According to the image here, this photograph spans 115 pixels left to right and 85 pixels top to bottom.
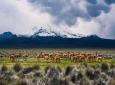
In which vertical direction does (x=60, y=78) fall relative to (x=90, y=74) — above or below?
below

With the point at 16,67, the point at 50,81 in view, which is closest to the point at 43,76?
the point at 50,81

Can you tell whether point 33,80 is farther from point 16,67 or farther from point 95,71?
point 16,67

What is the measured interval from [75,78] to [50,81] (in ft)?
8.33

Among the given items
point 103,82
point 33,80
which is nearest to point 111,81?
point 103,82

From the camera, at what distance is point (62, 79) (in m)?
35.7

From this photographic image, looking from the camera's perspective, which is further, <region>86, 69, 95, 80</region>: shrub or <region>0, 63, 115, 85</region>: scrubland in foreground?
<region>86, 69, 95, 80</region>: shrub

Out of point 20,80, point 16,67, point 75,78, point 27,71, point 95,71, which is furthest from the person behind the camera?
point 16,67

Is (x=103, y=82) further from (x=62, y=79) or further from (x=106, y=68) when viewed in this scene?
(x=106, y=68)

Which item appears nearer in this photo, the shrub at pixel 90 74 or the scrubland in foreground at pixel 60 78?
the scrubland in foreground at pixel 60 78

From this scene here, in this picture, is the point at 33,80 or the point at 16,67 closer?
the point at 33,80

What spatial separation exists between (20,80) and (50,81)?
2.64 m

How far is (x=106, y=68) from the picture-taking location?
4503 centimetres

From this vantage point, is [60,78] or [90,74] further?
[90,74]

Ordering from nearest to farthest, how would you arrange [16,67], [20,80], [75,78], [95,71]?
[20,80], [75,78], [95,71], [16,67]
